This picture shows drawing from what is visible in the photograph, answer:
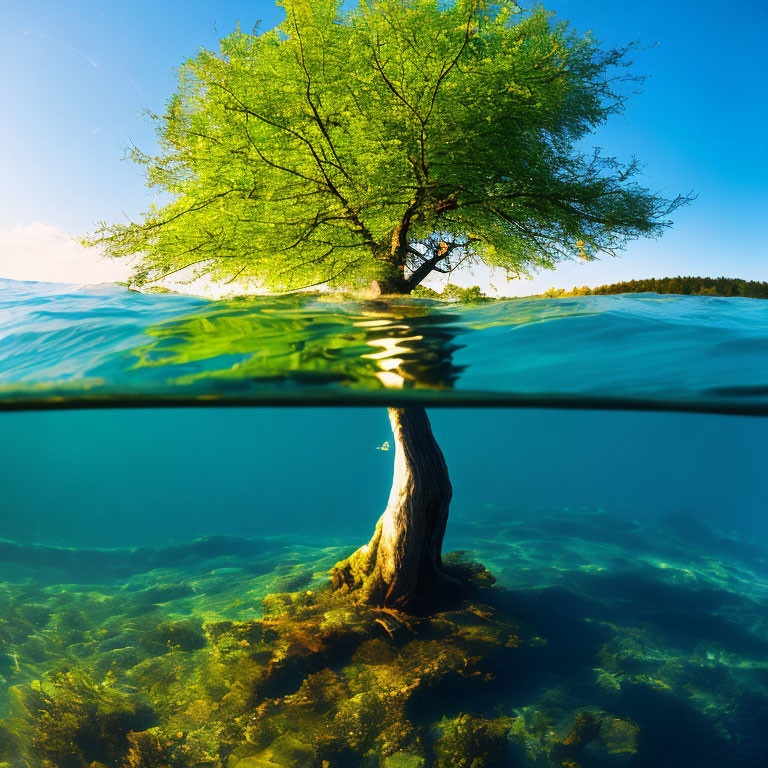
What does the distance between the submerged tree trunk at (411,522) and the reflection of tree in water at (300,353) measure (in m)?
3.18

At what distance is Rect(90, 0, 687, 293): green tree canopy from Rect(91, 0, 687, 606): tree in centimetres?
3

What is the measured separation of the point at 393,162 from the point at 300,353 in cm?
303

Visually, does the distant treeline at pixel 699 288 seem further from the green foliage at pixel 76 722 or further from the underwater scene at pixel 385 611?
the green foliage at pixel 76 722

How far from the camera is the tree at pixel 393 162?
5523 mm

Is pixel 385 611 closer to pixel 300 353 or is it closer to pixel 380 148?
pixel 300 353

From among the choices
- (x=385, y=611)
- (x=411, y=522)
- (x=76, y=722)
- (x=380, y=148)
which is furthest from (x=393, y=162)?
(x=76, y=722)

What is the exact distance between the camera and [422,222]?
26.6ft

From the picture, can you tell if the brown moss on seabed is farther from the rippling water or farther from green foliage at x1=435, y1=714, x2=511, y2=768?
the rippling water

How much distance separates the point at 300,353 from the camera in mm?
4691

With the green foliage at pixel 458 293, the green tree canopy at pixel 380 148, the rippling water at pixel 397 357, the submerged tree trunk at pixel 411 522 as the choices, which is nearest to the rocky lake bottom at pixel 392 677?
the submerged tree trunk at pixel 411 522

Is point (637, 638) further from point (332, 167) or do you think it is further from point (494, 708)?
point (332, 167)

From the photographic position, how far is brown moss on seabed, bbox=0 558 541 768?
615cm

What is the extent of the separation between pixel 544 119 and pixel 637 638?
9775 mm

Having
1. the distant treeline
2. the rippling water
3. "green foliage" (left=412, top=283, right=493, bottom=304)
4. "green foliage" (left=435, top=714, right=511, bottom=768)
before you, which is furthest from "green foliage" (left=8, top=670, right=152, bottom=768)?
the distant treeline
